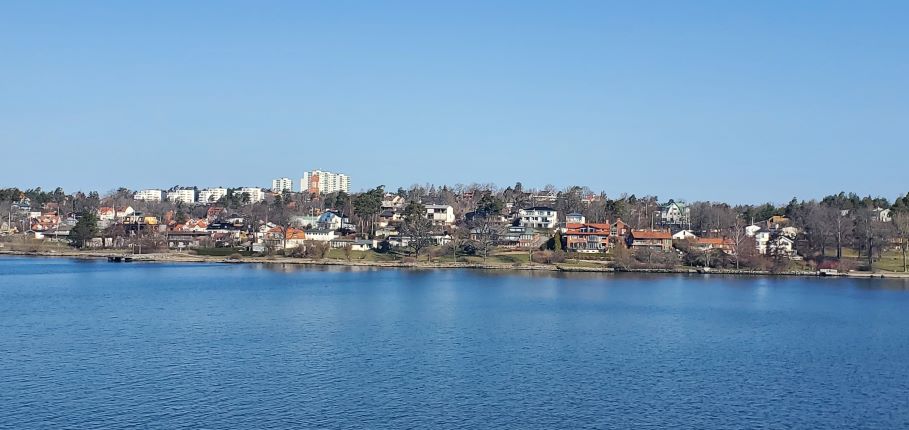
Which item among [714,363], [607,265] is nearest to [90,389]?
[714,363]

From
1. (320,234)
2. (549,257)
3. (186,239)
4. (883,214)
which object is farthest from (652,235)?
(186,239)

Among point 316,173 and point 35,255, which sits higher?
point 316,173

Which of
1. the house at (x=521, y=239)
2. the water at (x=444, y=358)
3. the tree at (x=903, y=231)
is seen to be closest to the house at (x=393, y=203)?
the house at (x=521, y=239)

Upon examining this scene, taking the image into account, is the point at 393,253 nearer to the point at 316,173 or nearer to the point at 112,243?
the point at 112,243

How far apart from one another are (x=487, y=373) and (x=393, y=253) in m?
36.8

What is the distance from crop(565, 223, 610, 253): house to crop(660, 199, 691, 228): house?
71.5ft

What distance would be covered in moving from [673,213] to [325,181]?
283 ft

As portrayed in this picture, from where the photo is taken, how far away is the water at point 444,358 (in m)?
15.7

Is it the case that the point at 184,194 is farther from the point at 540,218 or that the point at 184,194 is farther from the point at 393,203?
the point at 540,218

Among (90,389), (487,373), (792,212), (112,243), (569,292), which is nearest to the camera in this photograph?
(90,389)

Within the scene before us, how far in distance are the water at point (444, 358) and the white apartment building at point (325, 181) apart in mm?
113148

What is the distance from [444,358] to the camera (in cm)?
2059

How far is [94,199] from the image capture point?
95.0 metres

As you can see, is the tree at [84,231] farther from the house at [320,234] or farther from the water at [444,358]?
the water at [444,358]
